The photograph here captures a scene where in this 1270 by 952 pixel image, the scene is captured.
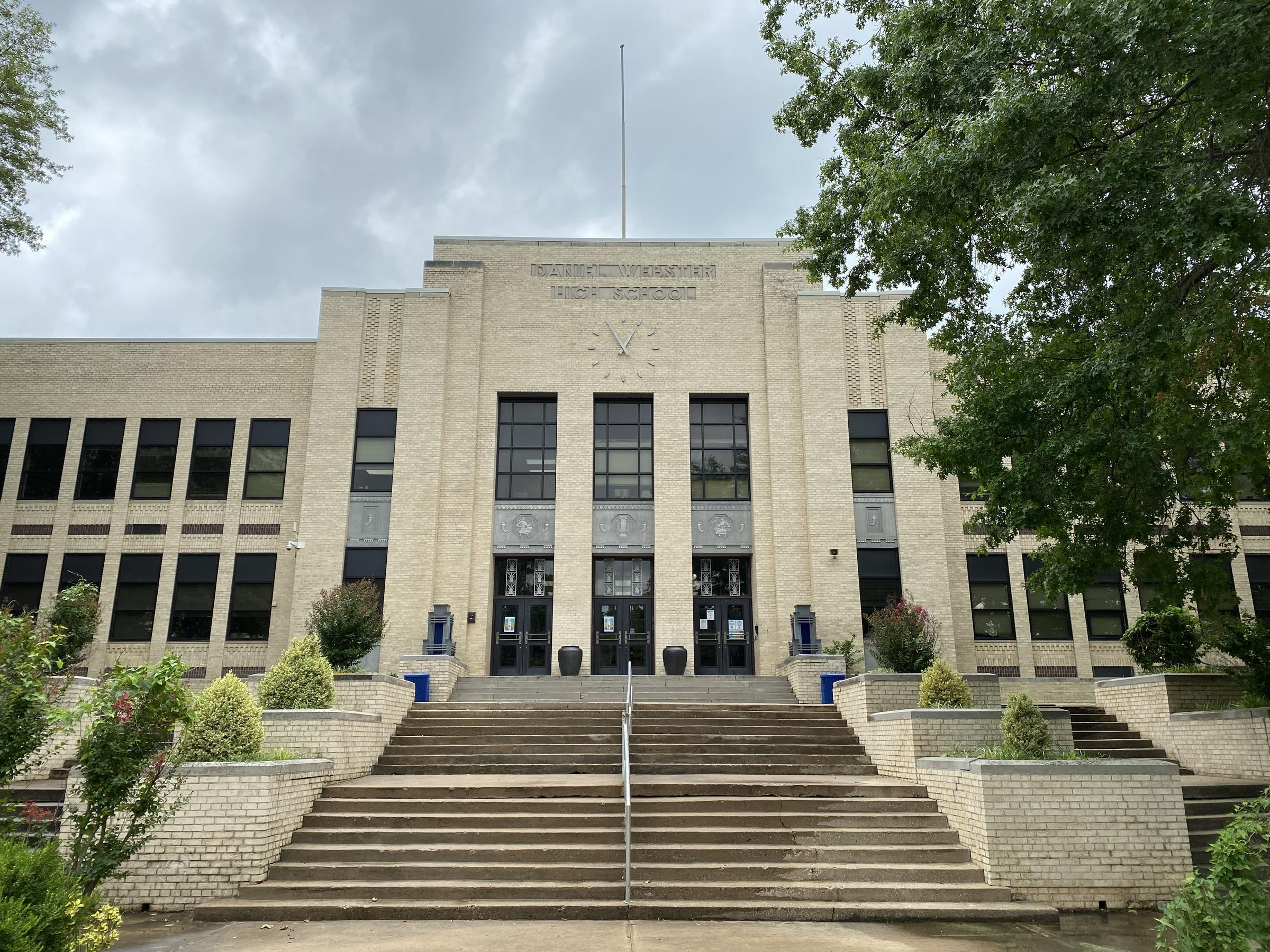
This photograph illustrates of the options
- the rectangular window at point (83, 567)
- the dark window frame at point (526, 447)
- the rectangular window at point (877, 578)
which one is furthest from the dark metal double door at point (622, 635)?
the rectangular window at point (83, 567)

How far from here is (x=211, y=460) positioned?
2327 cm

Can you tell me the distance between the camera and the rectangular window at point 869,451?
893 inches

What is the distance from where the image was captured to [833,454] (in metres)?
22.5

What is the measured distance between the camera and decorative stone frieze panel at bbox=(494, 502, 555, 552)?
22.5 meters

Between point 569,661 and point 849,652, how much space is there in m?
6.60

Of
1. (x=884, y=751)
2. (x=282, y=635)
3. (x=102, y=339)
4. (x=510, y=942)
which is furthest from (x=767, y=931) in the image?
(x=102, y=339)

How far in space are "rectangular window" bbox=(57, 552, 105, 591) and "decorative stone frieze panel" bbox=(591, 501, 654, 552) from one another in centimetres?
1265

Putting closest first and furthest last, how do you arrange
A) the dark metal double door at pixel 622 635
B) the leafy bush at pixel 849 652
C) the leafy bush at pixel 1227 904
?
the leafy bush at pixel 1227 904, the leafy bush at pixel 849 652, the dark metal double door at pixel 622 635

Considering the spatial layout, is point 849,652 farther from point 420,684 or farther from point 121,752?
point 121,752

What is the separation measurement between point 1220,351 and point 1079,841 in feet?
17.7

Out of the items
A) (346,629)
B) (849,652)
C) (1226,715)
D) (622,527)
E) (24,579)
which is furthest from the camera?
(622,527)

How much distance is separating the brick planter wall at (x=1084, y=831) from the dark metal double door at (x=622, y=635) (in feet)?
42.5

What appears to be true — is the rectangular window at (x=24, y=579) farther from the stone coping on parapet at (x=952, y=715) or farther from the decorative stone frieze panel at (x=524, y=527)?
the stone coping on parapet at (x=952, y=715)

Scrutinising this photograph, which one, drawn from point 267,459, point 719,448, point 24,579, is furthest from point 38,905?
point 24,579
